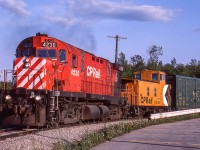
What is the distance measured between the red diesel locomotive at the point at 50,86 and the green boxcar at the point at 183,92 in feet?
40.1

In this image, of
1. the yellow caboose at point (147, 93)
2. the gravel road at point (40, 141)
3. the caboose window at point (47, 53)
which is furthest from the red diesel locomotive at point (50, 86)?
the yellow caboose at point (147, 93)

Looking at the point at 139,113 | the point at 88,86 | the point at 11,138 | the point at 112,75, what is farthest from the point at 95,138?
the point at 139,113

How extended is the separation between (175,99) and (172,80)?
1.64 metres

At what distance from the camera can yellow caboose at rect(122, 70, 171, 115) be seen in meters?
26.2

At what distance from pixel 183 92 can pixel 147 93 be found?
20.9 ft

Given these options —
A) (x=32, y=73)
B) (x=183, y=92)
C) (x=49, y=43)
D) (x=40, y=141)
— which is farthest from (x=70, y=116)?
(x=183, y=92)

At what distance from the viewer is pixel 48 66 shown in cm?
1617

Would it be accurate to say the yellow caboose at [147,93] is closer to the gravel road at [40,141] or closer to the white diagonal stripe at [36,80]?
the white diagonal stripe at [36,80]

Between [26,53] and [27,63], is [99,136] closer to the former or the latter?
[27,63]

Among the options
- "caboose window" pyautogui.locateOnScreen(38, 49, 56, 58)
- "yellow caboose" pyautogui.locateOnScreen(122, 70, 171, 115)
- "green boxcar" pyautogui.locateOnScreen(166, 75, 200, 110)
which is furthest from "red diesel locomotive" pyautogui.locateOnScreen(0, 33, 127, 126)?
"green boxcar" pyautogui.locateOnScreen(166, 75, 200, 110)

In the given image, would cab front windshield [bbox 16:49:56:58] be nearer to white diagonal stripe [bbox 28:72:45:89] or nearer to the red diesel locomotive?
the red diesel locomotive

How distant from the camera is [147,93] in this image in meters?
27.7

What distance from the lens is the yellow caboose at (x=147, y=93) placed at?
26234mm

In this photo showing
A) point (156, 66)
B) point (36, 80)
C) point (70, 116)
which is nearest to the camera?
point (36, 80)
